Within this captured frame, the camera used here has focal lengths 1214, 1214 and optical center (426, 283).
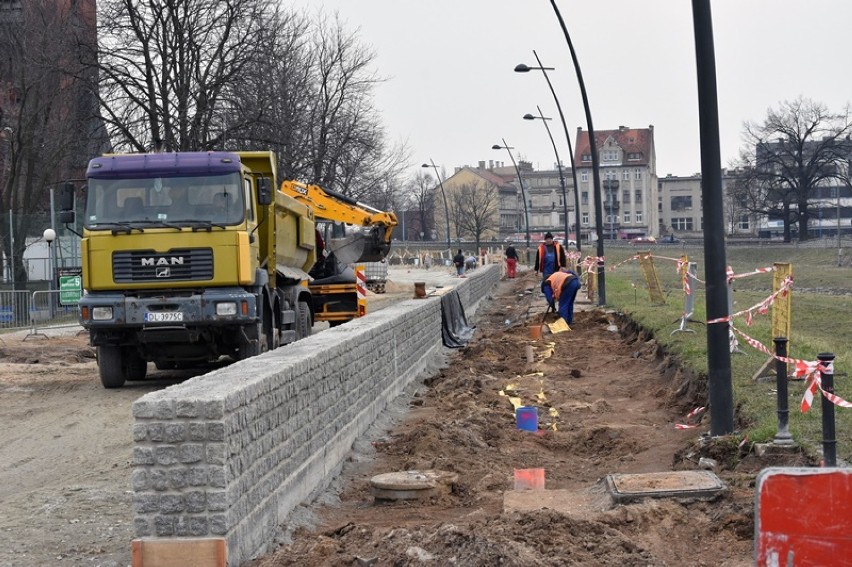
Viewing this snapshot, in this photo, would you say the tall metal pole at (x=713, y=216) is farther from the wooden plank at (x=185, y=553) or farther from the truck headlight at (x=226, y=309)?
the truck headlight at (x=226, y=309)

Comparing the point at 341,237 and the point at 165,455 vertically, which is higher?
the point at 341,237

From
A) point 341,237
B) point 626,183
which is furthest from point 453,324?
point 626,183

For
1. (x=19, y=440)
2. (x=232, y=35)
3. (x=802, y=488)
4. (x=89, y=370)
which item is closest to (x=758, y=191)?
(x=232, y=35)

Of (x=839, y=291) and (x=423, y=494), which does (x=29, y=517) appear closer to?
(x=423, y=494)

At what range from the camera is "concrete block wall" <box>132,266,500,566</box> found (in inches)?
269

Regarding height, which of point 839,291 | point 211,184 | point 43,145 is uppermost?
point 43,145

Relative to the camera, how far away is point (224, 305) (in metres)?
15.9

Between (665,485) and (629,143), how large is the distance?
137m

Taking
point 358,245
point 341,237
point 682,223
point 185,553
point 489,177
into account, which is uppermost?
point 489,177

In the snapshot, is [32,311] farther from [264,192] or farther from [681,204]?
[681,204]

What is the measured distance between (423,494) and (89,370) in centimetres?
1215

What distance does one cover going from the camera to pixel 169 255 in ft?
52.0

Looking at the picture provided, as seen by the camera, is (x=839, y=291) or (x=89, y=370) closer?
(x=89, y=370)

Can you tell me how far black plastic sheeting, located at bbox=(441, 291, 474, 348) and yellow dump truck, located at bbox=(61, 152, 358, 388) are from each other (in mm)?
7763
